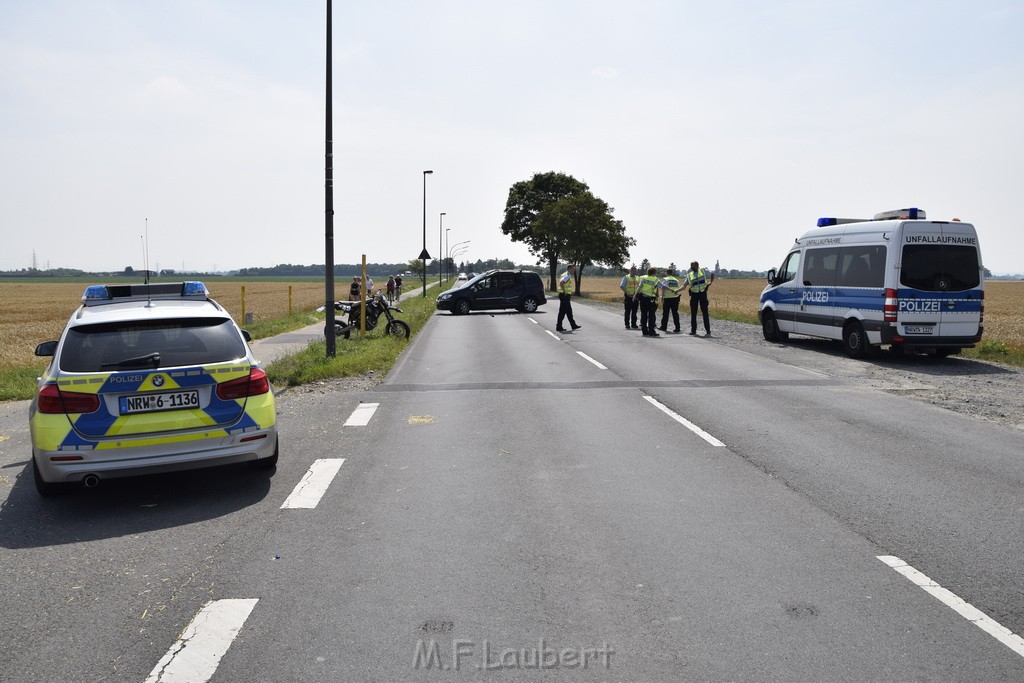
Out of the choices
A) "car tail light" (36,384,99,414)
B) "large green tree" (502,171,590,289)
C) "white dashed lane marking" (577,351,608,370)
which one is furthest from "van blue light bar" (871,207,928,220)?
"large green tree" (502,171,590,289)

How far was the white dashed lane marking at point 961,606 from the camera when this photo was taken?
3.73m

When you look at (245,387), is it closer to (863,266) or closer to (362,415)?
(362,415)

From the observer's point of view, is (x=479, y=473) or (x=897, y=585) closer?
(x=897, y=585)

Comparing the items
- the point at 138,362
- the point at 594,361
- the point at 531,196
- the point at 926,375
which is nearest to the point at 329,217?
the point at 594,361

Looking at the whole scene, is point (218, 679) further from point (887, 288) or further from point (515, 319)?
point (515, 319)

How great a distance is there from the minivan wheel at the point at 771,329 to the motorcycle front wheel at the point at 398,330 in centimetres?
896

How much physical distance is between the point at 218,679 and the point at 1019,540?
4.75 metres

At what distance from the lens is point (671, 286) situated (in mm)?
22391

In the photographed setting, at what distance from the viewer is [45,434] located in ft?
19.0

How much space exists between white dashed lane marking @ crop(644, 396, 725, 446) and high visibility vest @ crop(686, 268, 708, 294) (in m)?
10.6

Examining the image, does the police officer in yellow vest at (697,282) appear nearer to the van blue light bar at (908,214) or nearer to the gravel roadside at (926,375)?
the gravel roadside at (926,375)

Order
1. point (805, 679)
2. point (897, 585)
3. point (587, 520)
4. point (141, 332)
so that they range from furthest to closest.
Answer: point (141, 332) < point (587, 520) < point (897, 585) < point (805, 679)

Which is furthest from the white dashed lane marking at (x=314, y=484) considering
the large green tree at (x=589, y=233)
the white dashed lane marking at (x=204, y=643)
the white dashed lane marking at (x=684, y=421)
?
the large green tree at (x=589, y=233)

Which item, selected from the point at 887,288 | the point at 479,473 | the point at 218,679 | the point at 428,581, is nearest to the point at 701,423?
the point at 479,473
